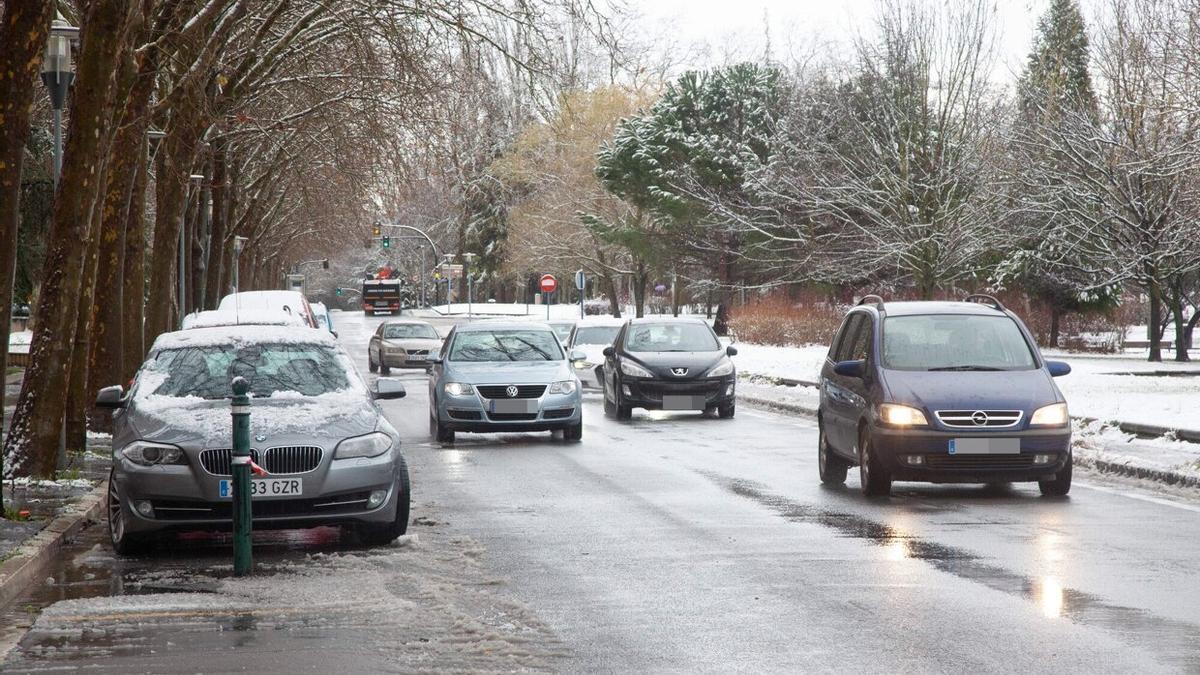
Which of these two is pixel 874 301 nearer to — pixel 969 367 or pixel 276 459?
pixel 969 367

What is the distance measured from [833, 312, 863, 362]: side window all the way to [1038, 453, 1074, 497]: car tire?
92.4 inches

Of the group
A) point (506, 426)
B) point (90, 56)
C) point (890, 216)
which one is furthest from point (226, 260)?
point (90, 56)

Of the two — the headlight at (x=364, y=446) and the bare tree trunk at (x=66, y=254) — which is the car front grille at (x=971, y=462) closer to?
the headlight at (x=364, y=446)

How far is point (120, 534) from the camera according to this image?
10789 millimetres

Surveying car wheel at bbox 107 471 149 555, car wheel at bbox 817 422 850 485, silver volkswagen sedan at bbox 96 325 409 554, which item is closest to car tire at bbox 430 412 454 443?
car wheel at bbox 817 422 850 485

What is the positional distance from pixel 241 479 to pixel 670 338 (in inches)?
686

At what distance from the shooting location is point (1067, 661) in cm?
711

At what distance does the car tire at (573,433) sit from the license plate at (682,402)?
4.00 meters

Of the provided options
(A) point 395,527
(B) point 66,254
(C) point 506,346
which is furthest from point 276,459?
(C) point 506,346

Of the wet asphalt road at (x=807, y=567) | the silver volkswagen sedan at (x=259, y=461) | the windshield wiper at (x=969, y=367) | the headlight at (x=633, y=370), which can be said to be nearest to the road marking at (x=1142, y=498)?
the wet asphalt road at (x=807, y=567)

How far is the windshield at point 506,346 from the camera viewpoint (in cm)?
2205

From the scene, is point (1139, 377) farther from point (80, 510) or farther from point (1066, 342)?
point (80, 510)

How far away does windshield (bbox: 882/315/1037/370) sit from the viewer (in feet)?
48.1

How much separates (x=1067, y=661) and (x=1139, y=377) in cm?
2789
